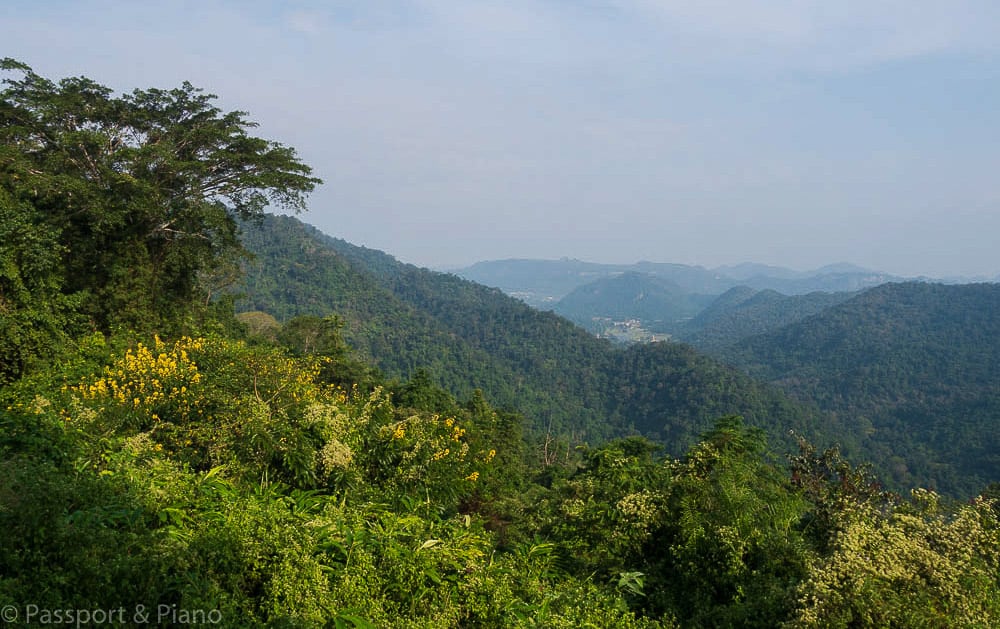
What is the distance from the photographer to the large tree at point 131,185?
8711 millimetres

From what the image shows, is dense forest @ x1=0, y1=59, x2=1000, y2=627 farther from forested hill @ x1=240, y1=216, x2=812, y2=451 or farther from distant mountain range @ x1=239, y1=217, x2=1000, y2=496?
forested hill @ x1=240, y1=216, x2=812, y2=451

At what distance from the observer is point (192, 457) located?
171 inches

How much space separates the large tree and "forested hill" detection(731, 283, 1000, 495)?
210ft

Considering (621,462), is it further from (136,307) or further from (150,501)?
(136,307)

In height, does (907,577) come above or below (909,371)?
above

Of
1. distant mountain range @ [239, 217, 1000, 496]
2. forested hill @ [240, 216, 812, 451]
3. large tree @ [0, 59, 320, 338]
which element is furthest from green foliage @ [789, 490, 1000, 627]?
forested hill @ [240, 216, 812, 451]

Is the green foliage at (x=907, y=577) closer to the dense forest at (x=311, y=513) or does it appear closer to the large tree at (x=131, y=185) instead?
the dense forest at (x=311, y=513)

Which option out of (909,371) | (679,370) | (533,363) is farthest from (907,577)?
(909,371)

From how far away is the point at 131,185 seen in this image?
30.1ft

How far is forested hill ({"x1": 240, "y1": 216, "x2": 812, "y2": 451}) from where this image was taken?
6481 centimetres

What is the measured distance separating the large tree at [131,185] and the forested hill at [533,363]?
49040mm

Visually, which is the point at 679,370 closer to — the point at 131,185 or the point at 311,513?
the point at 131,185

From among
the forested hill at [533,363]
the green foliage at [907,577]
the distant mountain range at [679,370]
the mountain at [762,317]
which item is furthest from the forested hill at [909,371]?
the green foliage at [907,577]

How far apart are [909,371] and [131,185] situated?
4527 inches
